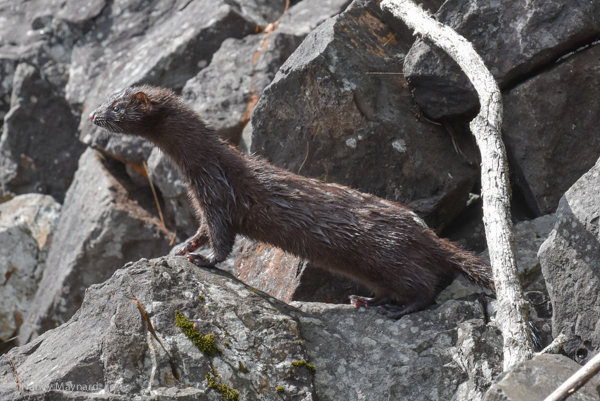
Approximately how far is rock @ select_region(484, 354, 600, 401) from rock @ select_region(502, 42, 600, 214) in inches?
102

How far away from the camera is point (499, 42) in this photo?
17.4ft

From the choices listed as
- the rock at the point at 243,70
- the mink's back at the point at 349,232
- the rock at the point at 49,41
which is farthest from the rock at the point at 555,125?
the rock at the point at 49,41

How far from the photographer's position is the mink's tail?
452 centimetres

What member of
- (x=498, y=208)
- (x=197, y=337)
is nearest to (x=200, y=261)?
(x=197, y=337)

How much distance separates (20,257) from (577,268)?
751cm

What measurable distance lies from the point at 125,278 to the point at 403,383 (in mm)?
1948

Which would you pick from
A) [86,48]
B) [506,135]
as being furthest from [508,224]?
[86,48]

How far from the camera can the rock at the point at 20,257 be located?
8.45 m

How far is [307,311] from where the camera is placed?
178 inches

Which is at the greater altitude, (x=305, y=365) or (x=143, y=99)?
(x=143, y=99)

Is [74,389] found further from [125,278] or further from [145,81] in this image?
[145,81]

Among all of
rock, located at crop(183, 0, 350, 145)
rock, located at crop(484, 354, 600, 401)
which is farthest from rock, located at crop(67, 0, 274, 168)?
rock, located at crop(484, 354, 600, 401)

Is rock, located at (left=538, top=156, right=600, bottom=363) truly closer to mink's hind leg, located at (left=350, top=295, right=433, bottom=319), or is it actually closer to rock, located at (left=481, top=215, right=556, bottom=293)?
rock, located at (left=481, top=215, right=556, bottom=293)

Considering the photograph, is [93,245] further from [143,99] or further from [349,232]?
[349,232]
